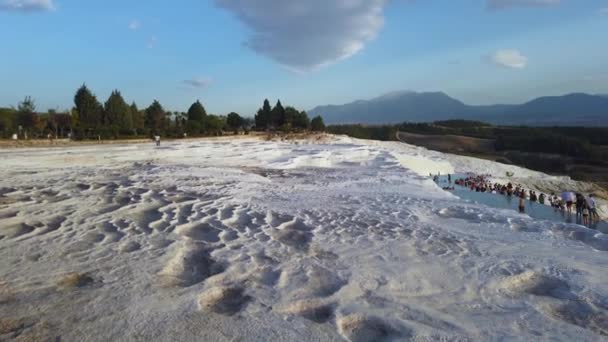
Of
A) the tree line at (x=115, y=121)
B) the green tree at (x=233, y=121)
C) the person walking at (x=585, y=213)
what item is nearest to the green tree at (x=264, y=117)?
the tree line at (x=115, y=121)

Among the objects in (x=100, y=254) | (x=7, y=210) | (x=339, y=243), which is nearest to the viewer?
(x=100, y=254)

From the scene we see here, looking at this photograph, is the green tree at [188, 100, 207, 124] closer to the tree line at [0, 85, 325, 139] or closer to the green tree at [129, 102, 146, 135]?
the tree line at [0, 85, 325, 139]

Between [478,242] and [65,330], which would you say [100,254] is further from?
[478,242]

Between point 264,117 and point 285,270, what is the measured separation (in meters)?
57.3

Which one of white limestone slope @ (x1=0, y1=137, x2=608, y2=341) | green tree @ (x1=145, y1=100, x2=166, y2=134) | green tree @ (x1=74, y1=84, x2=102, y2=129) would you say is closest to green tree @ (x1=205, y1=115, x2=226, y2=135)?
green tree @ (x1=145, y1=100, x2=166, y2=134)

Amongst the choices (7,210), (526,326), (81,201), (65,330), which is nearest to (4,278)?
(65,330)

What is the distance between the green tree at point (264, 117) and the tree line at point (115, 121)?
261 millimetres

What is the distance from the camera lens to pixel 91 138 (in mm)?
37594

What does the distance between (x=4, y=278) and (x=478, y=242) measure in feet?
21.6

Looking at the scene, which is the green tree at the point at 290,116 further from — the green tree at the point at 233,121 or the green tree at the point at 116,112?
the green tree at the point at 116,112

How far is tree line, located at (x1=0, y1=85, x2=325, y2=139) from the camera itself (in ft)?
123

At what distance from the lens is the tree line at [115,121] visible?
37.4 m

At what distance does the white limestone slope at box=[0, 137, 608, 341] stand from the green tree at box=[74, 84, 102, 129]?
3608cm

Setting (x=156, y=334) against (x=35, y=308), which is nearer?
(x=156, y=334)
